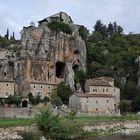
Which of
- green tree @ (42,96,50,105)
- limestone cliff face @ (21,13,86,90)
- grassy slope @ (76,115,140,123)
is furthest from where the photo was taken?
limestone cliff face @ (21,13,86,90)

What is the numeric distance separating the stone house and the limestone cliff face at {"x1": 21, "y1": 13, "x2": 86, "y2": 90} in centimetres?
606

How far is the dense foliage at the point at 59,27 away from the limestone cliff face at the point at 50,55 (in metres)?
0.98

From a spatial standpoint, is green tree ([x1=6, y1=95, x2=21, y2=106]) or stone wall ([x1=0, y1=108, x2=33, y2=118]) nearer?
stone wall ([x1=0, y1=108, x2=33, y2=118])

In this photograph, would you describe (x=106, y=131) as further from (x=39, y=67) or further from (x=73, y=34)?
(x=73, y=34)

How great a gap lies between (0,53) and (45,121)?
53.6 m

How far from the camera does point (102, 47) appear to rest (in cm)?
13050

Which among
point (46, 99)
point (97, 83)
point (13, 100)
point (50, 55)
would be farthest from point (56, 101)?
point (50, 55)

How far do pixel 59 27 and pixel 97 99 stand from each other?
22.4 m

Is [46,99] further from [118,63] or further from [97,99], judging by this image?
[118,63]

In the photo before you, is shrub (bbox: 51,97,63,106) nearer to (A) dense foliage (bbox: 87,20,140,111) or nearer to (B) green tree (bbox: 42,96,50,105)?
(B) green tree (bbox: 42,96,50,105)

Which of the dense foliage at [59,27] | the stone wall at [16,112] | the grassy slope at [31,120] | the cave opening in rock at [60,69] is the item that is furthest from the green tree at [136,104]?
the stone wall at [16,112]

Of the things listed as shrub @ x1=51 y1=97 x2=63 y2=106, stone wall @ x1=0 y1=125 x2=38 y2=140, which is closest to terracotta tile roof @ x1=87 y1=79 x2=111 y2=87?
shrub @ x1=51 y1=97 x2=63 y2=106

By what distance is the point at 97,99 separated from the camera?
9762cm

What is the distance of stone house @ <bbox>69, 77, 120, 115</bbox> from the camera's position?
96.2 m
